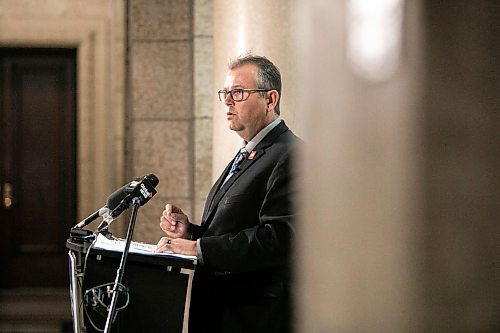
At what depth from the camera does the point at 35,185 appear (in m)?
7.23

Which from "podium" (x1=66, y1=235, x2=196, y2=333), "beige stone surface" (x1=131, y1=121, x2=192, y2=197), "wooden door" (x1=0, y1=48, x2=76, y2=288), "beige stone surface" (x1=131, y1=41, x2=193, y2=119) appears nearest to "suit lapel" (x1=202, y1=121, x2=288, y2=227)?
"podium" (x1=66, y1=235, x2=196, y2=333)

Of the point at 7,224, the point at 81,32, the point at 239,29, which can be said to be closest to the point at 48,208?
the point at 7,224

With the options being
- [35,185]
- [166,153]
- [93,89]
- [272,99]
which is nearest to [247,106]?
[272,99]

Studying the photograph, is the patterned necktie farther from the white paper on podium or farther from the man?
the white paper on podium

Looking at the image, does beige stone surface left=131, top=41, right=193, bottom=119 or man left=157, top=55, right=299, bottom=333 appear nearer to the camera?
man left=157, top=55, right=299, bottom=333

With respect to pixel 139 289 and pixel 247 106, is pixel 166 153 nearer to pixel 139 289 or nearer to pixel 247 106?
pixel 247 106

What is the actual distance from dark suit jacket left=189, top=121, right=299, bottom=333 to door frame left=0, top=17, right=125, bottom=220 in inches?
157

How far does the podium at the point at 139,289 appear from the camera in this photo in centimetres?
240

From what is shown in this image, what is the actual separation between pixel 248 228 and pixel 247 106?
1.24ft

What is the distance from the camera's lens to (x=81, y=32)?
6754mm

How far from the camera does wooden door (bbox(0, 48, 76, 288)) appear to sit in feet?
23.6

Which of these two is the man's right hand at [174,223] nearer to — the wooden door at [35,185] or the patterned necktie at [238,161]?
the patterned necktie at [238,161]

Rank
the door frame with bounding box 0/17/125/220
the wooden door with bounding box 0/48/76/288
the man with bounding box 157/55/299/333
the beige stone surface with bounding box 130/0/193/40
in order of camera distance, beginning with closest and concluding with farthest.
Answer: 1. the man with bounding box 157/55/299/333
2. the beige stone surface with bounding box 130/0/193/40
3. the door frame with bounding box 0/17/125/220
4. the wooden door with bounding box 0/48/76/288

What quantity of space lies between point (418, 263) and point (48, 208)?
663cm
